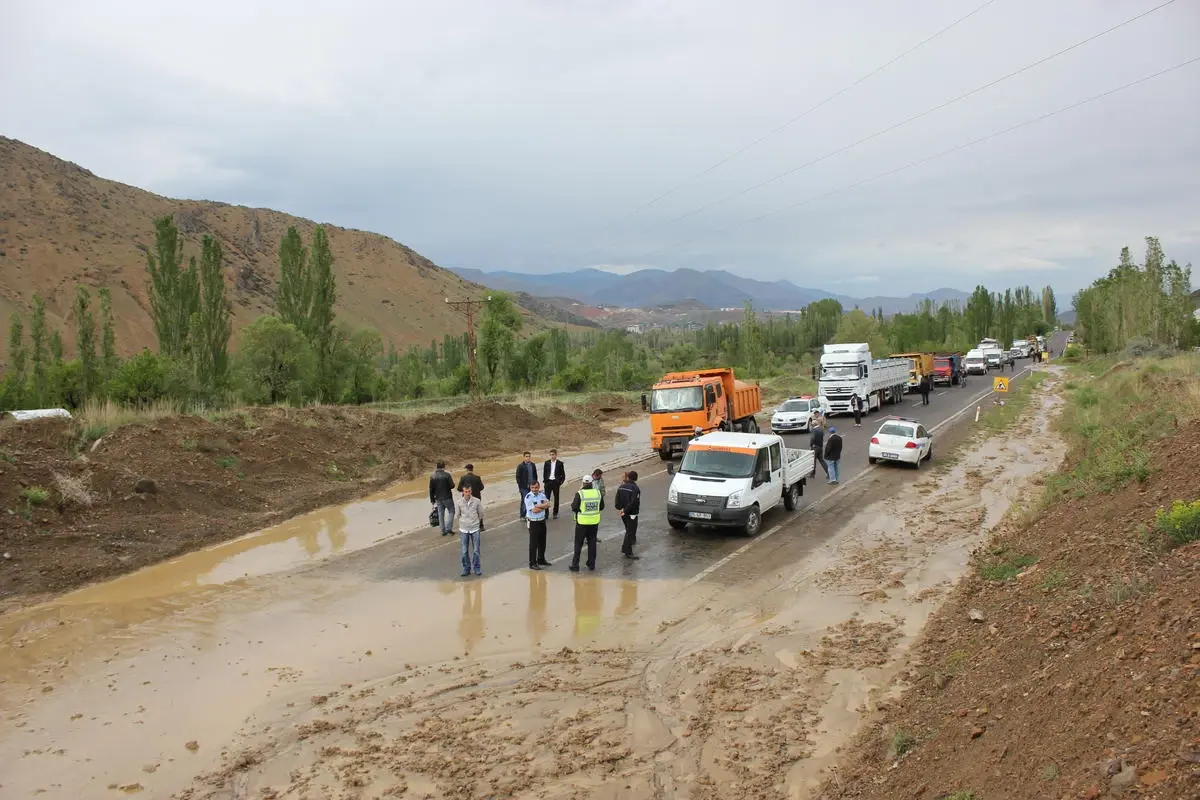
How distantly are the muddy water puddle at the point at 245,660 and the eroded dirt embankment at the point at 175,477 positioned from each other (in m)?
4.38

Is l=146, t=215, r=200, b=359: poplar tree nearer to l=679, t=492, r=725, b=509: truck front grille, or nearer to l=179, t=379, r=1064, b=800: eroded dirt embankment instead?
l=679, t=492, r=725, b=509: truck front grille

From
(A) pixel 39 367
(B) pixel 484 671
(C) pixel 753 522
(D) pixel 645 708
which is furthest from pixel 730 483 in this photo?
(A) pixel 39 367

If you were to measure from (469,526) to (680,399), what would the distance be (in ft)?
49.9

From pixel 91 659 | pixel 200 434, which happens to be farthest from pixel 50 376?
pixel 91 659

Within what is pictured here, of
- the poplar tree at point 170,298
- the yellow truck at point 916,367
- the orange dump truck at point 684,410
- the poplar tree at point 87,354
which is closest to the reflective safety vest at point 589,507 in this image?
the orange dump truck at point 684,410

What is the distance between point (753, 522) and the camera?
50.7ft

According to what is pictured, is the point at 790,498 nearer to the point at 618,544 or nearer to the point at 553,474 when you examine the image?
the point at 618,544

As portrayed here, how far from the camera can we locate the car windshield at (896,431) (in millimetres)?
22953

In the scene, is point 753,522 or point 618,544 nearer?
point 618,544

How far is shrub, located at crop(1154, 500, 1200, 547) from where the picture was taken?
25.4 ft

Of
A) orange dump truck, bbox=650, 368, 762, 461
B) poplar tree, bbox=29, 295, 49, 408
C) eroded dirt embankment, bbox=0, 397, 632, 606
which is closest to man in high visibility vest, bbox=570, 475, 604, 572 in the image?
eroded dirt embankment, bbox=0, 397, 632, 606

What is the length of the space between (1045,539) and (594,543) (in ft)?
23.3

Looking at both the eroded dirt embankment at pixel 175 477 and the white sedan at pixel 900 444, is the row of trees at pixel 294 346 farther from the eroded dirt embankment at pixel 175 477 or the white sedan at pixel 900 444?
the white sedan at pixel 900 444

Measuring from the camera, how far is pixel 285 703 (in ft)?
28.0
